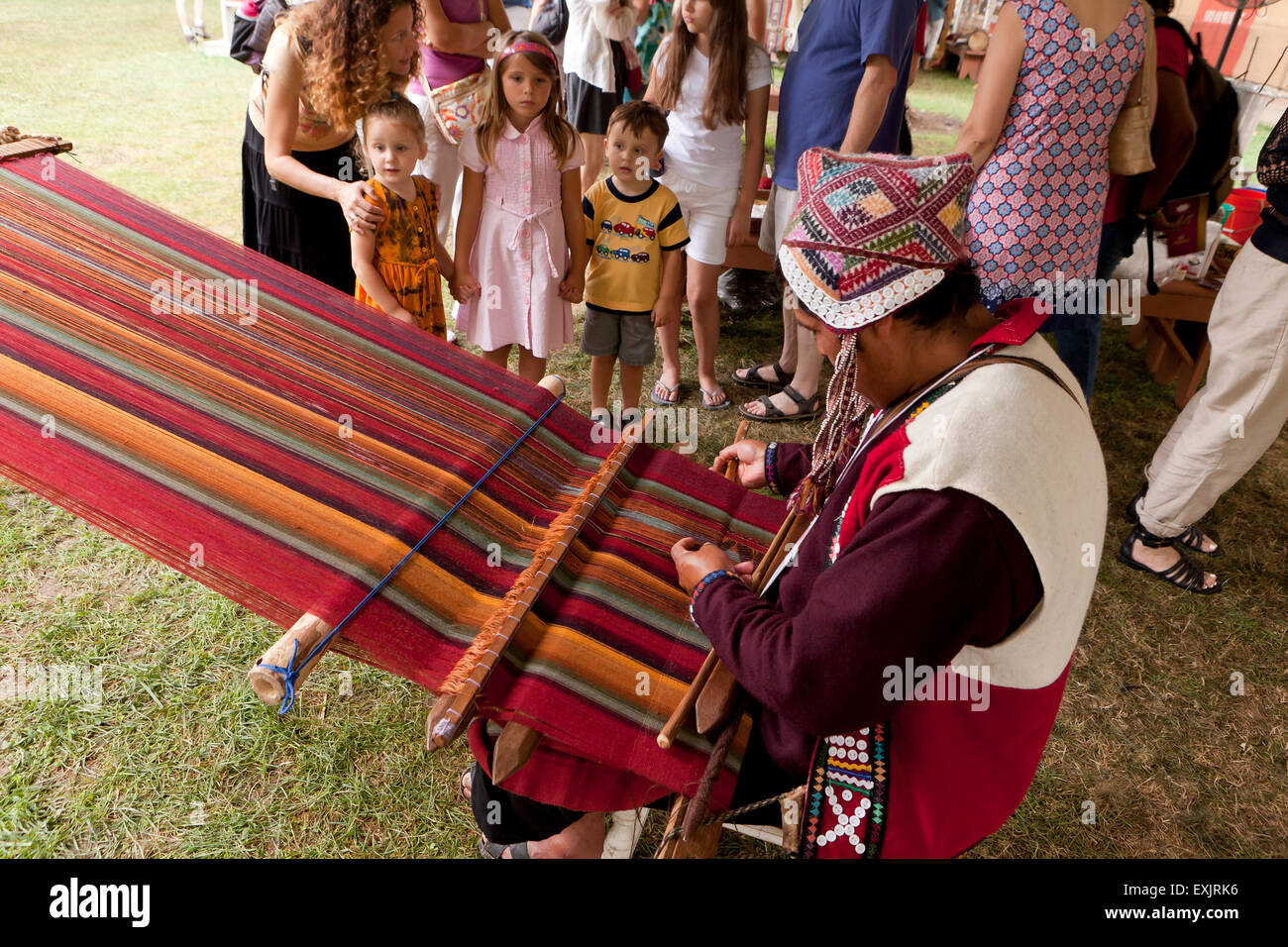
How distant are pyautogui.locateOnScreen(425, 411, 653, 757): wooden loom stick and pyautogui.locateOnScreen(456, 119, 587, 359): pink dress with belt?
1.57 m

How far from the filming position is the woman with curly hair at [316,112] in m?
2.67

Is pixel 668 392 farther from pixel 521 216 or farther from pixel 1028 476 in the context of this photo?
pixel 1028 476

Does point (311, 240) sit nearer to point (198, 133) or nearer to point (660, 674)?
point (660, 674)

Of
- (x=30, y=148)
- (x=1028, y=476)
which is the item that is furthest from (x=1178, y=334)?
(x=30, y=148)

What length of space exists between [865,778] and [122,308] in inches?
78.5

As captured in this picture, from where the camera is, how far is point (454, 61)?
3.66m

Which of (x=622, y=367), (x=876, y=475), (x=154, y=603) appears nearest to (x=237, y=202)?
(x=622, y=367)

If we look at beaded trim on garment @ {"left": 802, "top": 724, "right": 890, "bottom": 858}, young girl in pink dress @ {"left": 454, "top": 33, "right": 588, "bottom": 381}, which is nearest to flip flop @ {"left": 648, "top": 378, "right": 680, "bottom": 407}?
young girl in pink dress @ {"left": 454, "top": 33, "right": 588, "bottom": 381}

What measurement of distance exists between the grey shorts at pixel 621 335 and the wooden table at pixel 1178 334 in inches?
101

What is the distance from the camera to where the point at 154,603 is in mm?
2723

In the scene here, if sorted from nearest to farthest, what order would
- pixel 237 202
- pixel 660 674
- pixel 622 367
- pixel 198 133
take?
pixel 660 674, pixel 622 367, pixel 237 202, pixel 198 133

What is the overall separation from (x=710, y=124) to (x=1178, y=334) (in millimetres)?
2937

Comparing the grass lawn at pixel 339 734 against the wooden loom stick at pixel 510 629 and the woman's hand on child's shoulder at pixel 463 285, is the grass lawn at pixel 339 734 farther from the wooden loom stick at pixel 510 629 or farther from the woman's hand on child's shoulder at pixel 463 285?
the woman's hand on child's shoulder at pixel 463 285

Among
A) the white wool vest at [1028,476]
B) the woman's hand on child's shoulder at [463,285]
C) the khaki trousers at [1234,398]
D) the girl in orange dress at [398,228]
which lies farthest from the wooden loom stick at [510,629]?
the khaki trousers at [1234,398]
